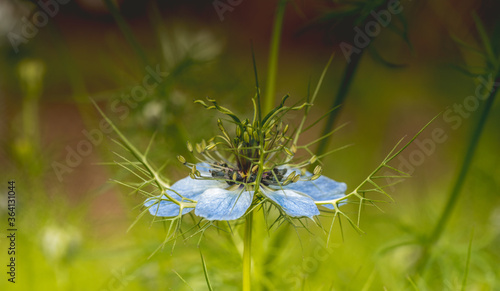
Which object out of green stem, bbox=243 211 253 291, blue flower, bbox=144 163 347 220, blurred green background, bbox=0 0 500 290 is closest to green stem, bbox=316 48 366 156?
blurred green background, bbox=0 0 500 290

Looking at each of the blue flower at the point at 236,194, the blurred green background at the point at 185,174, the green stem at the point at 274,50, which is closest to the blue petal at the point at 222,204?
the blue flower at the point at 236,194

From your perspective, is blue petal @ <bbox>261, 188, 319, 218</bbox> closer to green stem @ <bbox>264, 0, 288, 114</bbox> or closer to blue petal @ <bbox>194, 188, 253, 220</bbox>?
blue petal @ <bbox>194, 188, 253, 220</bbox>

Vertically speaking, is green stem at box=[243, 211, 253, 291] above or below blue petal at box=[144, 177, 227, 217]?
below

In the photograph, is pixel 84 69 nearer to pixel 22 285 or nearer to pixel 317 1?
pixel 22 285

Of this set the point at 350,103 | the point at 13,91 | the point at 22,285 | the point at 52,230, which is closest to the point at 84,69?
the point at 13,91

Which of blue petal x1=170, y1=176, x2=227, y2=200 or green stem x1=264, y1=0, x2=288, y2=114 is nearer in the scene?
blue petal x1=170, y1=176, x2=227, y2=200

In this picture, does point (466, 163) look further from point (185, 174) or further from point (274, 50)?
point (185, 174)
